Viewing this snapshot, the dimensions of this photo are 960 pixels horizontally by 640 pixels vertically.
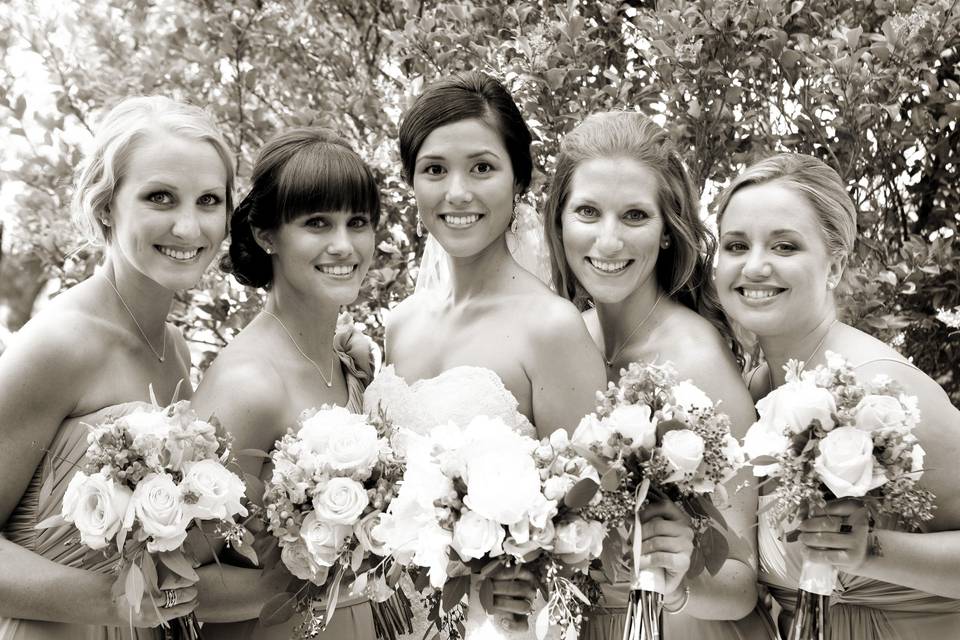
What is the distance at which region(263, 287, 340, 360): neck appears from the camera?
13.7 feet

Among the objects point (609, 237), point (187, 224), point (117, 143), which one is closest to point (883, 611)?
point (609, 237)

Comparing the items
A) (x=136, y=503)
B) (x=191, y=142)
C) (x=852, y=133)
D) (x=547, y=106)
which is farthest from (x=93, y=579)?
(x=852, y=133)

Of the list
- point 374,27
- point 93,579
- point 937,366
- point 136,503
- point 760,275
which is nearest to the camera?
point 136,503

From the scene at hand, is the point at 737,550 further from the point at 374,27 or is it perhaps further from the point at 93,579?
the point at 374,27

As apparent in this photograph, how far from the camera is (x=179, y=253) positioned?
3881mm

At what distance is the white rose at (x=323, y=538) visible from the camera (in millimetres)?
3268

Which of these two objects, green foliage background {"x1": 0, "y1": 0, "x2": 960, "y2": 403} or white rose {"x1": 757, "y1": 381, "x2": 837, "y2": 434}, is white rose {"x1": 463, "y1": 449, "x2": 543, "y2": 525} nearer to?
white rose {"x1": 757, "y1": 381, "x2": 837, "y2": 434}

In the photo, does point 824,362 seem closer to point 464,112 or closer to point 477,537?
point 477,537

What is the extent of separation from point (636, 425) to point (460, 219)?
1.57 metres

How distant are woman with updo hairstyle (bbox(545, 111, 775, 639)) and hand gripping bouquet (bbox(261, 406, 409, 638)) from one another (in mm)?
916

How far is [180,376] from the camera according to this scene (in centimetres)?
418

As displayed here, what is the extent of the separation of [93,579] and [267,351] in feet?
3.45

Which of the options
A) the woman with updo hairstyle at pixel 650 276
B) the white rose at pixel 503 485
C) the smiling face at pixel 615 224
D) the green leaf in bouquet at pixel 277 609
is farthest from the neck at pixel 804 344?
the green leaf in bouquet at pixel 277 609

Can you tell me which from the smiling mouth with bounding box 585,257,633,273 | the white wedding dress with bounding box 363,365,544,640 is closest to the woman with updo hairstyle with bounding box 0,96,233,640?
the white wedding dress with bounding box 363,365,544,640
